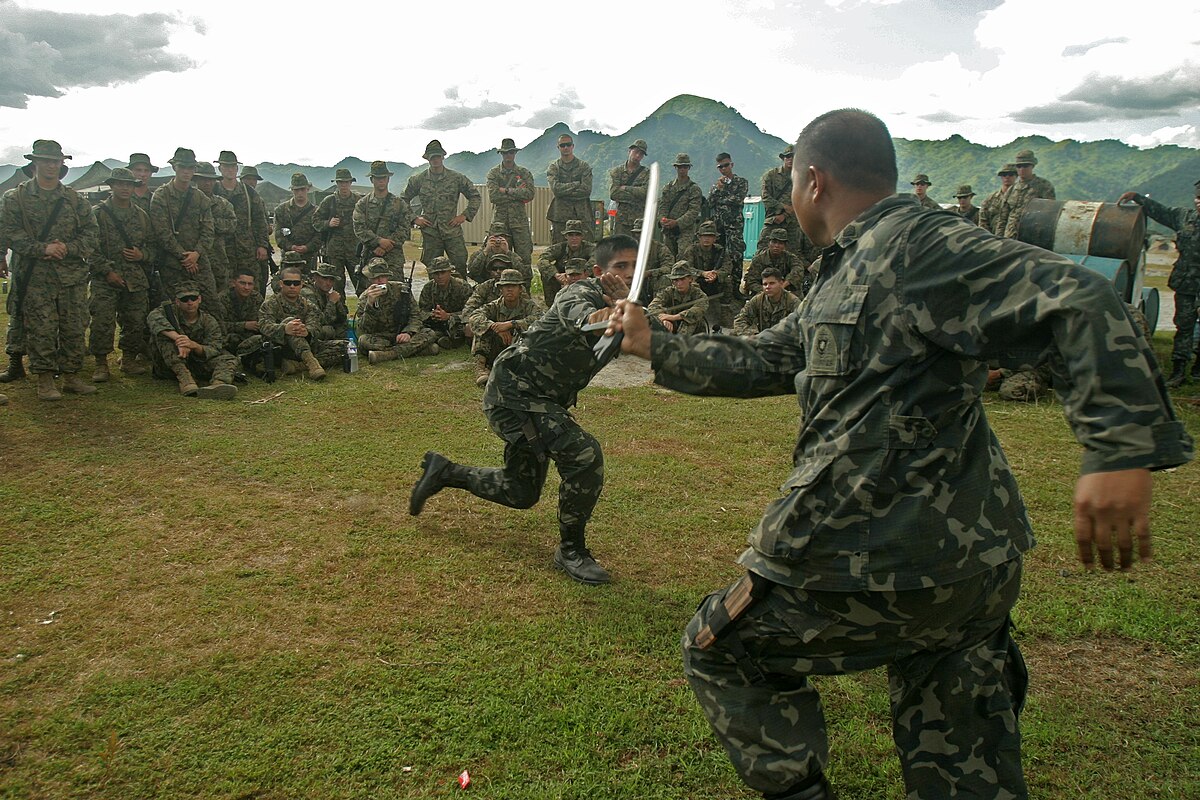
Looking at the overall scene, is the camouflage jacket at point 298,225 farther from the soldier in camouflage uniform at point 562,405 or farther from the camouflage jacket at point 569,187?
the soldier in camouflage uniform at point 562,405

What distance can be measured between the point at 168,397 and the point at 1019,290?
27.9 ft

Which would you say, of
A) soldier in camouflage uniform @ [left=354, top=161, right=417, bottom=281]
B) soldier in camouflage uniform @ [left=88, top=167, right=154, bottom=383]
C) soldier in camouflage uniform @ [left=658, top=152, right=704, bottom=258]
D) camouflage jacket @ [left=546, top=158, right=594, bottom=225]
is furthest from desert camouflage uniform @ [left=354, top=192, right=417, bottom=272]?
soldier in camouflage uniform @ [left=658, top=152, right=704, bottom=258]

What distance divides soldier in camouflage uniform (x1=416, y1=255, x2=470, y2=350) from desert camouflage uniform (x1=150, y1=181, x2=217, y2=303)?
108 inches

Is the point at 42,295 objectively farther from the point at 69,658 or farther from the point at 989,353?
the point at 989,353

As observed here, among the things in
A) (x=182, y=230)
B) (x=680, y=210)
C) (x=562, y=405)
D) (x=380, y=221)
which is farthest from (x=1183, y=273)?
(x=182, y=230)

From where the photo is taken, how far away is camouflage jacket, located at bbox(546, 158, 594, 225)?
549 inches

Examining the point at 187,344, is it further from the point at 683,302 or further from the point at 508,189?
the point at 508,189

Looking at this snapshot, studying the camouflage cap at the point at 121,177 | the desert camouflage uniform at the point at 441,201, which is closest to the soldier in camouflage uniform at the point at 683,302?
the desert camouflage uniform at the point at 441,201

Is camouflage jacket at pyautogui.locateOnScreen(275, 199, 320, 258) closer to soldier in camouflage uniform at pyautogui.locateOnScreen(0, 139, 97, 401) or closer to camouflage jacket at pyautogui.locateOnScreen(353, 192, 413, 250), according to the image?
camouflage jacket at pyautogui.locateOnScreen(353, 192, 413, 250)

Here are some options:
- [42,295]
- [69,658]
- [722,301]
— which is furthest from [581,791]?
[722,301]

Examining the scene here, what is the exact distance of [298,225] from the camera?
12.5 meters

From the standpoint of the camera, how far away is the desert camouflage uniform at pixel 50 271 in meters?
7.95

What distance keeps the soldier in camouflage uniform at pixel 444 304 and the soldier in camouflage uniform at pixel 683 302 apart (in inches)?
106

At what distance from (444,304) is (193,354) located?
11.7 feet
